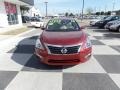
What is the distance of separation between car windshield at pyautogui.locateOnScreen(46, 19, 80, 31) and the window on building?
17.4 metres

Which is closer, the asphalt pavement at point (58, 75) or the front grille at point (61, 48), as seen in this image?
the asphalt pavement at point (58, 75)

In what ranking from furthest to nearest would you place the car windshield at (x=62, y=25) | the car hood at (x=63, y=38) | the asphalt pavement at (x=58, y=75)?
the car windshield at (x=62, y=25)
the car hood at (x=63, y=38)
the asphalt pavement at (x=58, y=75)

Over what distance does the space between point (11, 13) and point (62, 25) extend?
63.2 ft

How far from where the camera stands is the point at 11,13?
2491cm

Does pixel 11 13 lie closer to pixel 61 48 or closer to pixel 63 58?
pixel 61 48

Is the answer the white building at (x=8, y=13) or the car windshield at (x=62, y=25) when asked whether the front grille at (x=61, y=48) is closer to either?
the car windshield at (x=62, y=25)

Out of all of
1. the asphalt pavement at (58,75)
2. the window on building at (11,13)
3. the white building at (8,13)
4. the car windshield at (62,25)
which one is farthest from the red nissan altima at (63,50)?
the window on building at (11,13)

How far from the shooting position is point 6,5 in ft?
75.7

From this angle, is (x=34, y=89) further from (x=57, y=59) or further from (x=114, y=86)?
(x=114, y=86)

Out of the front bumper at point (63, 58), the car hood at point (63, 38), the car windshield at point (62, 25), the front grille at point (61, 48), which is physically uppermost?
the car windshield at point (62, 25)

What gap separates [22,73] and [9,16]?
2030cm

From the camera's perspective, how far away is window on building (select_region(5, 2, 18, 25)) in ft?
77.3

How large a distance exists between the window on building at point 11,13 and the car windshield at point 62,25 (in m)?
17.4

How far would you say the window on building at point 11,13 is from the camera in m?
23.6
